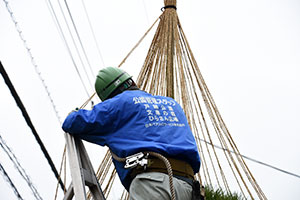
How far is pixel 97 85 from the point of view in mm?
2664

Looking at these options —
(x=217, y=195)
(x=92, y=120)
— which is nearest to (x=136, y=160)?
(x=92, y=120)

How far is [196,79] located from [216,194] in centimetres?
111

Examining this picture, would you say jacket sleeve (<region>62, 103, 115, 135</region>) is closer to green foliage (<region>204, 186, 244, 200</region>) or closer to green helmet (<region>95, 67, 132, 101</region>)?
green helmet (<region>95, 67, 132, 101</region>)

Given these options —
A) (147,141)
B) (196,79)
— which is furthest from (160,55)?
(147,141)

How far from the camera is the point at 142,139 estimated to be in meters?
2.12

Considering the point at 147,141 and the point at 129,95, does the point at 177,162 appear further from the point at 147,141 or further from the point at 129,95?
the point at 129,95

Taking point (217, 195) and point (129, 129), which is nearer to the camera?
point (129, 129)

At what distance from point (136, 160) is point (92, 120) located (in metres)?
0.34

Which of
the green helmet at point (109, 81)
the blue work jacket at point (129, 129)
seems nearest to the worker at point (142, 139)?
the blue work jacket at point (129, 129)

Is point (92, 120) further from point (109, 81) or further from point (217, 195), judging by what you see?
point (217, 195)

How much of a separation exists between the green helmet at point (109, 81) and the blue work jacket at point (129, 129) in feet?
1.14

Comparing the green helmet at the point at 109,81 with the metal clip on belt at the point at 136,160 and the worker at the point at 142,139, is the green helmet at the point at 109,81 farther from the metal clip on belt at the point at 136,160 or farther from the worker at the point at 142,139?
the metal clip on belt at the point at 136,160

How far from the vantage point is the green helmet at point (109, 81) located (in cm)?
262

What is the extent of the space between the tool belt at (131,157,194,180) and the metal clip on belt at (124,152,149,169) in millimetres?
32
